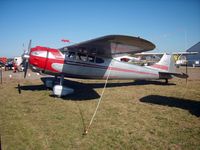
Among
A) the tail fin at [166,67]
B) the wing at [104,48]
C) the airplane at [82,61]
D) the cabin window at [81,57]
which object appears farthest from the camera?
the tail fin at [166,67]

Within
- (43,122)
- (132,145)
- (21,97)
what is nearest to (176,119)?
(132,145)

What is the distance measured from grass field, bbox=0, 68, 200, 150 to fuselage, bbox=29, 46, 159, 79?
1741mm

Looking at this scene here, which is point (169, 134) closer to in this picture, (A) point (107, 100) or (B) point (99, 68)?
(A) point (107, 100)

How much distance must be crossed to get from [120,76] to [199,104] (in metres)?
4.78

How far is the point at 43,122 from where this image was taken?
18.0 ft

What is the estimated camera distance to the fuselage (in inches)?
356

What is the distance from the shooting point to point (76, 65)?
967 cm

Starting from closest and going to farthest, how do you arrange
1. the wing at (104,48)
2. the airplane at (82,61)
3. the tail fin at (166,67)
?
1. the wing at (104,48)
2. the airplane at (82,61)
3. the tail fin at (166,67)

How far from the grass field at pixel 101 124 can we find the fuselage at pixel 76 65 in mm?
1741

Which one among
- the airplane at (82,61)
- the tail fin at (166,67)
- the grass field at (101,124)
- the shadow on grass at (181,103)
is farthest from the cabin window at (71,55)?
the tail fin at (166,67)

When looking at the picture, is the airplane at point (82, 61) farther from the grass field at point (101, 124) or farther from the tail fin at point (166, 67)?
the tail fin at point (166, 67)

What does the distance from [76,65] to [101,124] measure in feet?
15.9

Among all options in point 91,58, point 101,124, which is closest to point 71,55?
point 91,58

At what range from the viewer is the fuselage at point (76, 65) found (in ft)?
29.6
